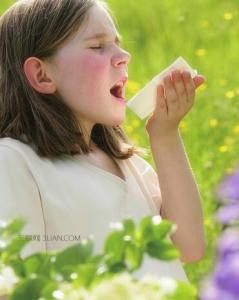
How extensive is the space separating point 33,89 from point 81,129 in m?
0.14

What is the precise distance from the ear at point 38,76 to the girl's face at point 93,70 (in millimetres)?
17

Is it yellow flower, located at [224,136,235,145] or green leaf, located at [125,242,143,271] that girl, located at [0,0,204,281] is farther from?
yellow flower, located at [224,136,235,145]

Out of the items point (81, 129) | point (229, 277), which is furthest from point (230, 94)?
point (229, 277)

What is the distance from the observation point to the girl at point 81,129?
1893 mm

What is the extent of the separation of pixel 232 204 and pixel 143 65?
10.7ft

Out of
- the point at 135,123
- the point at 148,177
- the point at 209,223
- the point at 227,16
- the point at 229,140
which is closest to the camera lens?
the point at 148,177

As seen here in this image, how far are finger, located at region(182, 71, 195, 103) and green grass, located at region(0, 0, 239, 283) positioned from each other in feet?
2.46

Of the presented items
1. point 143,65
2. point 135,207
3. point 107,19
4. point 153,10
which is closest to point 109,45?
point 107,19

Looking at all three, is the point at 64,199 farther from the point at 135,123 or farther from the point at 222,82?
the point at 222,82

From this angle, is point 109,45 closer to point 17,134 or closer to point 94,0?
point 94,0

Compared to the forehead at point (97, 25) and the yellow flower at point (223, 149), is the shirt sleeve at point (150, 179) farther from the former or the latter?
the yellow flower at point (223, 149)

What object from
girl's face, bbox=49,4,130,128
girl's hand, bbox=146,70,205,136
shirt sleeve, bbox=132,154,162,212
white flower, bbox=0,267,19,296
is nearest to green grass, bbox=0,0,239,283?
shirt sleeve, bbox=132,154,162,212

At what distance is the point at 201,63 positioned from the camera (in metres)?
4.01

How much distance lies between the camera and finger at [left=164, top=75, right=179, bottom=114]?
199cm
